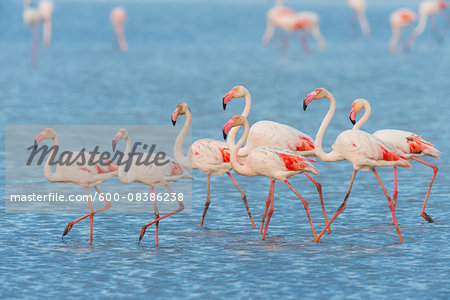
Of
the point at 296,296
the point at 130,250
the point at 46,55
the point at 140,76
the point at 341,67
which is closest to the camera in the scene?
the point at 296,296

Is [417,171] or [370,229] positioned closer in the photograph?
[370,229]

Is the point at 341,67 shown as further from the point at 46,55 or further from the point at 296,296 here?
the point at 296,296

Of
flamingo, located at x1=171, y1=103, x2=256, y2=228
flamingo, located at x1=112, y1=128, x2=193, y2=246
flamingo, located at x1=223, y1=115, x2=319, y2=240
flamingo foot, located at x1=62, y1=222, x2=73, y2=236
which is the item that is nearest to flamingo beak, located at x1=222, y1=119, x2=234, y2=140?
flamingo, located at x1=223, y1=115, x2=319, y2=240

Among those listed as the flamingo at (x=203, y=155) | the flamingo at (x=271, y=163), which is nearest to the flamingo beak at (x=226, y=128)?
the flamingo at (x=271, y=163)

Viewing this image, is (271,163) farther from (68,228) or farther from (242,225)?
(68,228)

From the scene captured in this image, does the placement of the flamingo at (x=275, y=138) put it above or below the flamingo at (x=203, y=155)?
above

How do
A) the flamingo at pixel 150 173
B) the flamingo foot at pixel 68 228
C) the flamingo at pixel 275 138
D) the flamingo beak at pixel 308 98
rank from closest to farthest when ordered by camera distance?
the flamingo at pixel 150 173, the flamingo foot at pixel 68 228, the flamingo beak at pixel 308 98, the flamingo at pixel 275 138

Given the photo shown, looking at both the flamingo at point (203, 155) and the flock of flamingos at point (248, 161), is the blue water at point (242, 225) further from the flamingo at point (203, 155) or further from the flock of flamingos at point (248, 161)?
the flamingo at point (203, 155)

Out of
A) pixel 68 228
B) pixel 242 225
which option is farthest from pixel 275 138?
pixel 68 228

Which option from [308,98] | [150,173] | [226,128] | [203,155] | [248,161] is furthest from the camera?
[203,155]

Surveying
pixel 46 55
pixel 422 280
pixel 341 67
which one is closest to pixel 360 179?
pixel 422 280

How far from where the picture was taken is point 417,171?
12.0 metres

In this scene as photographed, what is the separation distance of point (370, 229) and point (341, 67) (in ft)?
63.5

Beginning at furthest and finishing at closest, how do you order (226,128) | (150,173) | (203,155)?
(203,155), (150,173), (226,128)
